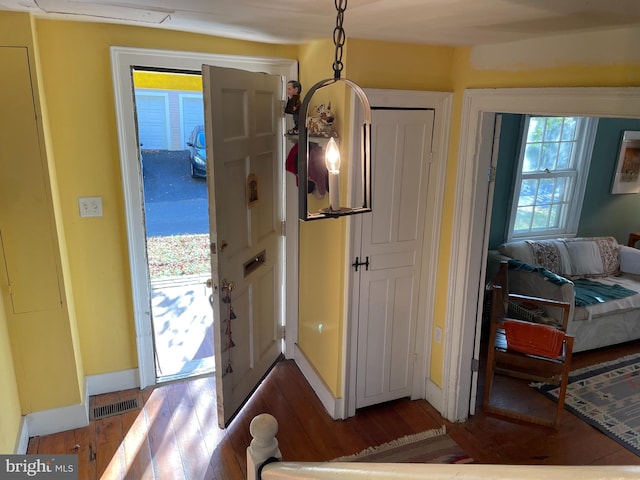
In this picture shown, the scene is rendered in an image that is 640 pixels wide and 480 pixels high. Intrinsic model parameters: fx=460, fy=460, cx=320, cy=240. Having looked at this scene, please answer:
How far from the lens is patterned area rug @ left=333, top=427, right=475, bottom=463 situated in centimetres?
255

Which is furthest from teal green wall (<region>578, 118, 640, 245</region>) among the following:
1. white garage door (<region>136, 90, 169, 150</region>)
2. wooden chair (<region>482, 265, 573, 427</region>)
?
white garage door (<region>136, 90, 169, 150</region>)

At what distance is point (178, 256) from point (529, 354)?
4058 mm

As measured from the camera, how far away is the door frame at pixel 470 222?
205 cm

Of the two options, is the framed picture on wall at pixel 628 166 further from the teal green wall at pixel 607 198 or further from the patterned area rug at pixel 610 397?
the patterned area rug at pixel 610 397

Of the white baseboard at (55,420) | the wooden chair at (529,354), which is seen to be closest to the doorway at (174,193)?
the white baseboard at (55,420)

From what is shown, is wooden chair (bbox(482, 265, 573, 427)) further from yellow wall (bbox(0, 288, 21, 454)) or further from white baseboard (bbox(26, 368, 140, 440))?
yellow wall (bbox(0, 288, 21, 454))

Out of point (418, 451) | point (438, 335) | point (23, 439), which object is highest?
point (438, 335)

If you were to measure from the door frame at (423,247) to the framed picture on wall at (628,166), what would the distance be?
9.75 feet

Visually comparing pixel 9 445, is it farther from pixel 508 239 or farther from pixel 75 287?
pixel 508 239

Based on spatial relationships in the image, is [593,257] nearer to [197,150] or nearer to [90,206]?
[90,206]

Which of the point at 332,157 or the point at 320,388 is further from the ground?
the point at 332,157

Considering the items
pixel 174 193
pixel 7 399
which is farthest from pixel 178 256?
pixel 7 399

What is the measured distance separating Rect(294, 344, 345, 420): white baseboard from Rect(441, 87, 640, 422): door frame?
2.23ft

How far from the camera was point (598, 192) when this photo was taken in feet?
15.2
